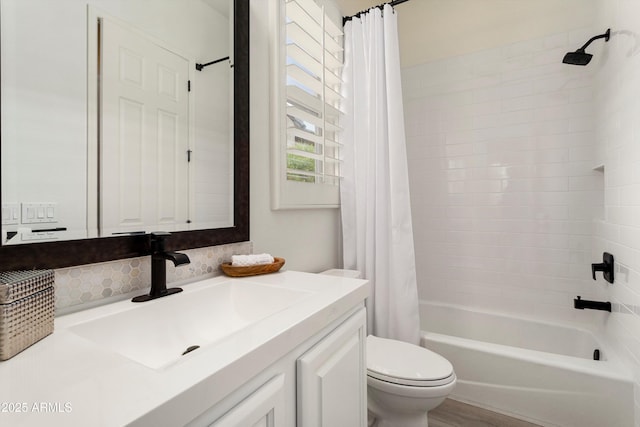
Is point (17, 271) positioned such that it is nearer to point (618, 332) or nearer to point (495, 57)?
point (618, 332)

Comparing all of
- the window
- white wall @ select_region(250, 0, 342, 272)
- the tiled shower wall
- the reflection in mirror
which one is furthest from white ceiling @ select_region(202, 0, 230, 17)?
the tiled shower wall

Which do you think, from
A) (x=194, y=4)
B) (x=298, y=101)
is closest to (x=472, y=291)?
(x=298, y=101)

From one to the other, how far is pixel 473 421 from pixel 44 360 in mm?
1854

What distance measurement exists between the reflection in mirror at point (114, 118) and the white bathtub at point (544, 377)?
150 centimetres

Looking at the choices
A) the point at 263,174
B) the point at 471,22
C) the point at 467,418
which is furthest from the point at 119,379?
the point at 471,22

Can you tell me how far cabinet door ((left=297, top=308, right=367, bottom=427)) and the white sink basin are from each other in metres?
0.15

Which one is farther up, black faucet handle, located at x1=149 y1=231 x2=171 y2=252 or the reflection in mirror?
the reflection in mirror

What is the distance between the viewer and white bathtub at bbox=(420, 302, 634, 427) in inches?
53.4

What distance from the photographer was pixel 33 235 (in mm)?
693

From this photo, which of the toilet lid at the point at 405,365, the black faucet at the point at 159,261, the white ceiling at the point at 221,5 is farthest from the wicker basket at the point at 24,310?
the toilet lid at the point at 405,365

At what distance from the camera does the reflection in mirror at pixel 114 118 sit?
69cm

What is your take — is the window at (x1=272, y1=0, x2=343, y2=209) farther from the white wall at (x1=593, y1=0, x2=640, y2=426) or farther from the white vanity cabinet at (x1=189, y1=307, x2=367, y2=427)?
the white wall at (x1=593, y1=0, x2=640, y2=426)

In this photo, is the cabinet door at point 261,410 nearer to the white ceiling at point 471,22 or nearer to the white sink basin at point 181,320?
the white sink basin at point 181,320

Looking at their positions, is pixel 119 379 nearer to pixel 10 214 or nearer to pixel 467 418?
pixel 10 214
